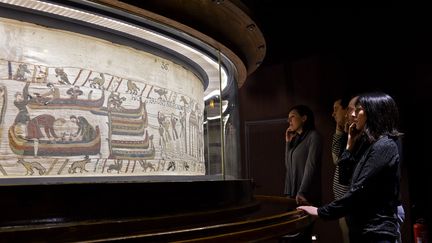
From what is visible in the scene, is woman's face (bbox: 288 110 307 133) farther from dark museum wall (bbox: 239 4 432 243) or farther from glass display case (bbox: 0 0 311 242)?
dark museum wall (bbox: 239 4 432 243)

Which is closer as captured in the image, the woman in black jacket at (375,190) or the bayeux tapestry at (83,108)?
the bayeux tapestry at (83,108)

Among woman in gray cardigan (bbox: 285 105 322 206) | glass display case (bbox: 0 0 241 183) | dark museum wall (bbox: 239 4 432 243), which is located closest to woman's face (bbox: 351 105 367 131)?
glass display case (bbox: 0 0 241 183)

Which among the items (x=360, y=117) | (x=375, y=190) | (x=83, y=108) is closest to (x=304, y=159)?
(x=360, y=117)

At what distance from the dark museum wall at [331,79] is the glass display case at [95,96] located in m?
2.99

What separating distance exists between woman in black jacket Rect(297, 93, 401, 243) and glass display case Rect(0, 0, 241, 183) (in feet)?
2.76

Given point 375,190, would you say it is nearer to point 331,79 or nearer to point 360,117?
point 360,117

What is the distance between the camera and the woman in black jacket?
1965mm

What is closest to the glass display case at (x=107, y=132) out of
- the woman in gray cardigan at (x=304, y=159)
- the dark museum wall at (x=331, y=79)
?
the woman in gray cardigan at (x=304, y=159)

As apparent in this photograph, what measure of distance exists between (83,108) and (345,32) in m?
4.12

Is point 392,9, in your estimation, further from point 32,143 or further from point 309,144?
point 32,143

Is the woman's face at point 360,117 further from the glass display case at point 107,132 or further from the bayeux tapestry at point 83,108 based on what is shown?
the bayeux tapestry at point 83,108

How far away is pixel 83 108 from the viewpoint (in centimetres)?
192

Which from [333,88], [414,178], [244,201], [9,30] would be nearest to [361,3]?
[333,88]

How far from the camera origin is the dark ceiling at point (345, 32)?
4.76 metres
